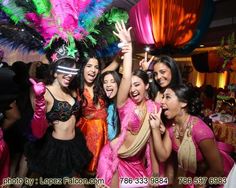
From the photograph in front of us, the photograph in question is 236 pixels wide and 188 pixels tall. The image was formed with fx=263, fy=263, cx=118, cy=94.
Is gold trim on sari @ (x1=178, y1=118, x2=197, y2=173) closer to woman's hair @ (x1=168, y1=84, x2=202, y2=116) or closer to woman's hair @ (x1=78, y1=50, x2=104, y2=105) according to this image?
woman's hair @ (x1=168, y1=84, x2=202, y2=116)

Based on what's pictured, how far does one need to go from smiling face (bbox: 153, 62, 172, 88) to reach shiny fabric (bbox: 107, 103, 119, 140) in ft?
1.56

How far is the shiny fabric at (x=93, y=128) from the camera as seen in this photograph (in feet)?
7.65

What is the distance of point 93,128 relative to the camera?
2342 mm

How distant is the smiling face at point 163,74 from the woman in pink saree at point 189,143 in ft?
0.55

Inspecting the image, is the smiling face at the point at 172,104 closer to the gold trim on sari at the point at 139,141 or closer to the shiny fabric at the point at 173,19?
the gold trim on sari at the point at 139,141

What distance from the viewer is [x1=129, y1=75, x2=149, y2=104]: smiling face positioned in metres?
2.03

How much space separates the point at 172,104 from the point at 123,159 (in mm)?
573

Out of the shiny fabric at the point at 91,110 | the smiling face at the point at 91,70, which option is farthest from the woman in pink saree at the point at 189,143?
the smiling face at the point at 91,70

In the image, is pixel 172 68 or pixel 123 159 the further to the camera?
pixel 172 68

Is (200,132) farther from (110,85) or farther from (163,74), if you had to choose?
(110,85)

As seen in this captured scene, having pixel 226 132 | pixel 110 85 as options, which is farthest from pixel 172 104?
pixel 226 132

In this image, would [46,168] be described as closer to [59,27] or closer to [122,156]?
[122,156]

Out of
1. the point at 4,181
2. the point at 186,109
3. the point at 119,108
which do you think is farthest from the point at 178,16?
the point at 4,181

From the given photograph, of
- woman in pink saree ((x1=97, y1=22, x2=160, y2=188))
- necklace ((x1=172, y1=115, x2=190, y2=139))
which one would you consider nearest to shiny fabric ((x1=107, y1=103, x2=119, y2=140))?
woman in pink saree ((x1=97, y1=22, x2=160, y2=188))
